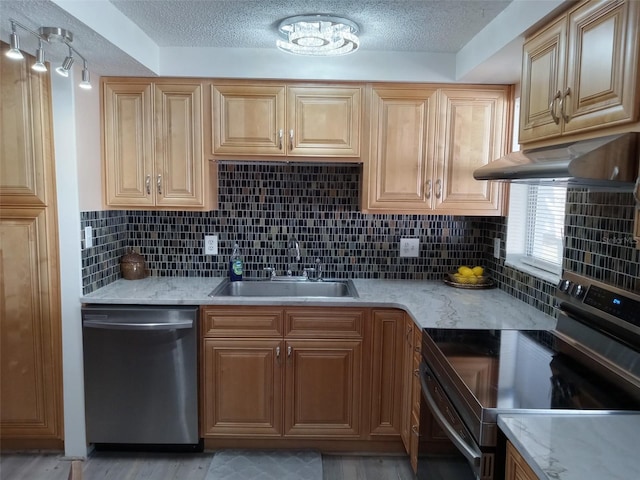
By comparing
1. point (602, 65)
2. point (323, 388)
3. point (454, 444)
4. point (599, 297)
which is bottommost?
point (323, 388)

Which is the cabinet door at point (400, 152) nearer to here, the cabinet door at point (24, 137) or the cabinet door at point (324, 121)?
the cabinet door at point (324, 121)

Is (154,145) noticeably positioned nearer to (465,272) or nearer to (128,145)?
(128,145)

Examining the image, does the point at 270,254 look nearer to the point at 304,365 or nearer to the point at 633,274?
the point at 304,365

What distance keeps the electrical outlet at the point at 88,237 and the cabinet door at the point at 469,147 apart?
1919 millimetres

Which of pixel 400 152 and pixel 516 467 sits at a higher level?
pixel 400 152

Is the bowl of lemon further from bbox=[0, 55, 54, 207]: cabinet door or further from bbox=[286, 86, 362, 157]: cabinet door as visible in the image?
bbox=[0, 55, 54, 207]: cabinet door

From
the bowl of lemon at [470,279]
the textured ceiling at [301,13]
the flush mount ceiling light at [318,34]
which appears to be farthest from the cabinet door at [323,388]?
the textured ceiling at [301,13]

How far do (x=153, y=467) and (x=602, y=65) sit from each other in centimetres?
264

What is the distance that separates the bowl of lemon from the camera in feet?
8.87

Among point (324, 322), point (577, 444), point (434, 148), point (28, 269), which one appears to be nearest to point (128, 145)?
point (28, 269)

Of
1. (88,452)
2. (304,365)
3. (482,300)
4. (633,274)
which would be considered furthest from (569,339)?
(88,452)

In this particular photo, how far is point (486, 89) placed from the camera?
2531 mm

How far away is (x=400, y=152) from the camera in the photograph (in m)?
2.56

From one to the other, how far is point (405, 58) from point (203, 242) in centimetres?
165
